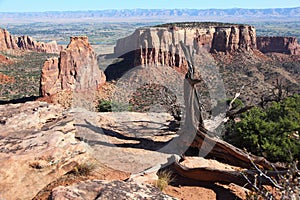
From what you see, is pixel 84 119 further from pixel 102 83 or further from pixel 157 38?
pixel 157 38

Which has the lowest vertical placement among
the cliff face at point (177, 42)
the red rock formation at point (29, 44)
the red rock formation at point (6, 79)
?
the red rock formation at point (6, 79)

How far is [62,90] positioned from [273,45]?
76014mm

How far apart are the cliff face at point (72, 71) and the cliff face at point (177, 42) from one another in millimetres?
16257

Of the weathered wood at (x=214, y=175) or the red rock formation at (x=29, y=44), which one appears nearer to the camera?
the weathered wood at (x=214, y=175)

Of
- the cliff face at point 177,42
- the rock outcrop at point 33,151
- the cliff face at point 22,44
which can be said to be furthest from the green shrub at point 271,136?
the cliff face at point 22,44

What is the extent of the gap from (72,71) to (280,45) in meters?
74.2

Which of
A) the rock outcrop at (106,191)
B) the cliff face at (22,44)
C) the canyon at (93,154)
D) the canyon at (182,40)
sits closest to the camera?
the rock outcrop at (106,191)

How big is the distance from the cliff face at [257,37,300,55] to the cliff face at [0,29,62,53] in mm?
66837

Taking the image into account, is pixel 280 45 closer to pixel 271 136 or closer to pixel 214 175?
pixel 271 136

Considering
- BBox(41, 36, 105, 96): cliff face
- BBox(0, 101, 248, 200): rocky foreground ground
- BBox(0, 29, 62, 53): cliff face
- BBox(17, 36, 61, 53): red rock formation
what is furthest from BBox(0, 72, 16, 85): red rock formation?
BBox(17, 36, 61, 53): red rock formation

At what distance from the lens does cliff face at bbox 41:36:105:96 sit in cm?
3338

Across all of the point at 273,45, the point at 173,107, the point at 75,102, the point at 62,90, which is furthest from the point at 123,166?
the point at 273,45

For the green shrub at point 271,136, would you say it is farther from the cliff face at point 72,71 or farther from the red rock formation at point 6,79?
the red rock formation at point 6,79

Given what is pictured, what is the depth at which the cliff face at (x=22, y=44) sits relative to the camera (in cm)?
9557
